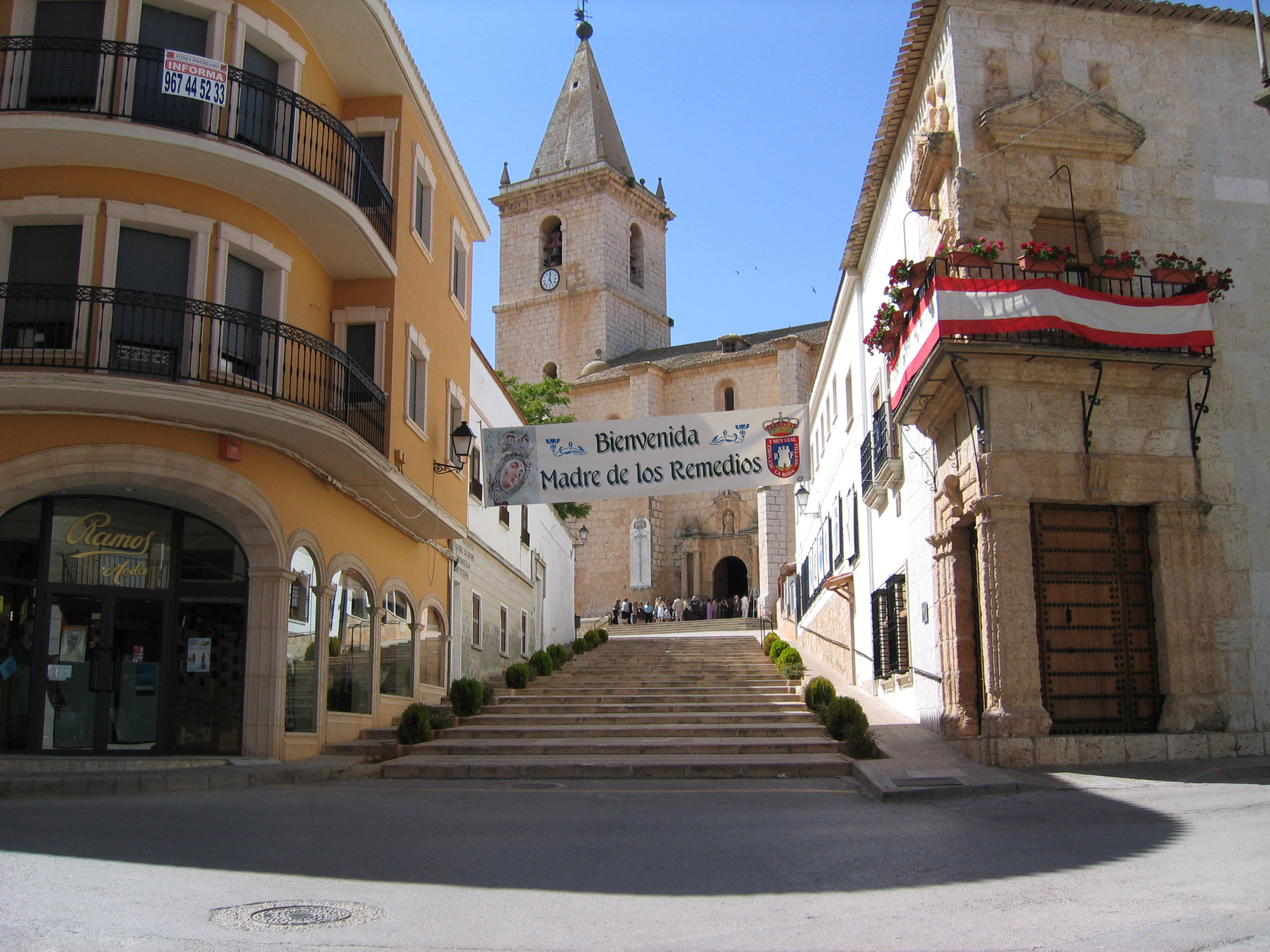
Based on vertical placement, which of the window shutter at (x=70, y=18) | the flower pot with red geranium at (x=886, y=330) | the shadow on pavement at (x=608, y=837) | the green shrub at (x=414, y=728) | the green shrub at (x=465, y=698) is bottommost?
the shadow on pavement at (x=608, y=837)

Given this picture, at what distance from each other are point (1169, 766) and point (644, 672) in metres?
11.6

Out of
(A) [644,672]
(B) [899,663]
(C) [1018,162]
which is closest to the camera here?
(C) [1018,162]

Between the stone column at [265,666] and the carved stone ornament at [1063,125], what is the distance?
391 inches

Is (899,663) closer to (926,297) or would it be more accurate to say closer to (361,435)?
(926,297)

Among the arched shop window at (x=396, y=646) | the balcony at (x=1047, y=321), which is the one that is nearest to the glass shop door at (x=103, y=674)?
the arched shop window at (x=396, y=646)

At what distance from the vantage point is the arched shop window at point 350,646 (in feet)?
49.6

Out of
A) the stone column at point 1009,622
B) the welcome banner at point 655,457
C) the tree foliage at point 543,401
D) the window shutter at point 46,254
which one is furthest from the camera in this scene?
the tree foliage at point 543,401

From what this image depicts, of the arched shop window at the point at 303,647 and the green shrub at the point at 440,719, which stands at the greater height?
the arched shop window at the point at 303,647

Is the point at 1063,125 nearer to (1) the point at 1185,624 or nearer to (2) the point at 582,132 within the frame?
(1) the point at 1185,624

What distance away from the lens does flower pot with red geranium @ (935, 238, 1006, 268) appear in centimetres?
1248

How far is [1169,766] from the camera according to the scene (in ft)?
38.2

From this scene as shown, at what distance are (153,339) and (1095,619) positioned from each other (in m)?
10.8

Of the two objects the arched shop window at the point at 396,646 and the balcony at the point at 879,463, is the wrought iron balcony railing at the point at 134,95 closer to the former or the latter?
the arched shop window at the point at 396,646

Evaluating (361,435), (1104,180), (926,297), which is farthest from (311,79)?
(1104,180)
